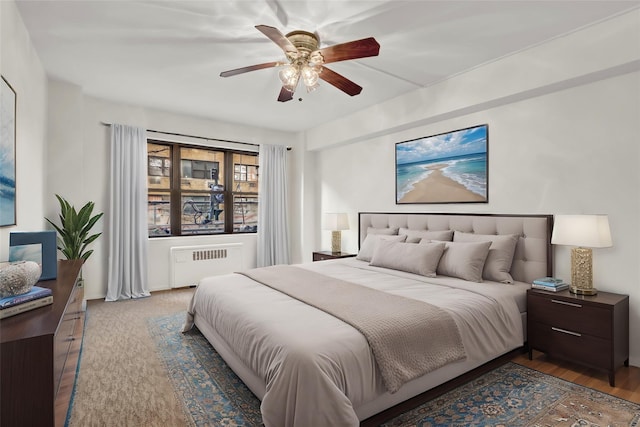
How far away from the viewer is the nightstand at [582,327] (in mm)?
2293

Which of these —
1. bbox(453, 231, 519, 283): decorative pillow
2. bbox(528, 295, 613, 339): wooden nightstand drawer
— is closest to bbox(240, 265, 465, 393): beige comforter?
bbox(528, 295, 613, 339): wooden nightstand drawer

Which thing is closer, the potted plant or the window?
the potted plant

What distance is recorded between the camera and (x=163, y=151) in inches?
199

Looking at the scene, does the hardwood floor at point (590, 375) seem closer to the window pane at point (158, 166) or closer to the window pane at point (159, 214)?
the window pane at point (159, 214)

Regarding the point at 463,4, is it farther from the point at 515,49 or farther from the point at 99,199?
the point at 99,199

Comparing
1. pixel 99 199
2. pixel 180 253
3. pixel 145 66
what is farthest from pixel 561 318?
pixel 99 199

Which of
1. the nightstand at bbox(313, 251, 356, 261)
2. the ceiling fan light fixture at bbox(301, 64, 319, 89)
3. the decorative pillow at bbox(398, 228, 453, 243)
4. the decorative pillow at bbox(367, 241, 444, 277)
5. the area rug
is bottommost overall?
the area rug

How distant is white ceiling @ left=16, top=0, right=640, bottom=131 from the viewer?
7.62ft

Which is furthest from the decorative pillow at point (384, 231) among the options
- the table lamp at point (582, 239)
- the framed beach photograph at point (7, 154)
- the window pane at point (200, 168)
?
the framed beach photograph at point (7, 154)

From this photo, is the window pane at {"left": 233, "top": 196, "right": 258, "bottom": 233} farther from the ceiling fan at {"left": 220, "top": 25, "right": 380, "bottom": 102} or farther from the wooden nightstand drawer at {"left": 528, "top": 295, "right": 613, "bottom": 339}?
the wooden nightstand drawer at {"left": 528, "top": 295, "right": 613, "bottom": 339}

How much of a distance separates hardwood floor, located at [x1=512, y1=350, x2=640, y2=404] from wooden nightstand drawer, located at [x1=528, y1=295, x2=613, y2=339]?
13.1 inches

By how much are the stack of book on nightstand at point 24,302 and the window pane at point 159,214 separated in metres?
3.51

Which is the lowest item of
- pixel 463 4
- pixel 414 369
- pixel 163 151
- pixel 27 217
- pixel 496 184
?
pixel 414 369

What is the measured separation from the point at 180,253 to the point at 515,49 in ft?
15.8
